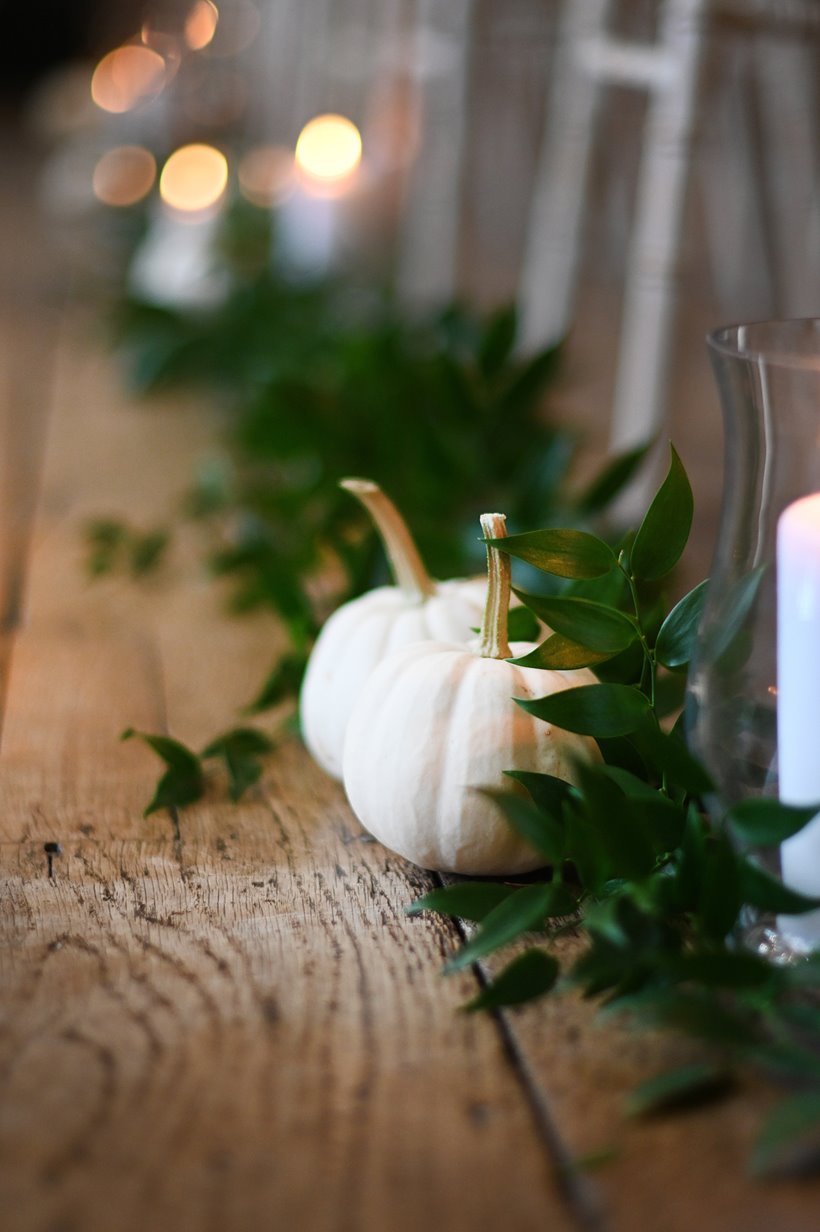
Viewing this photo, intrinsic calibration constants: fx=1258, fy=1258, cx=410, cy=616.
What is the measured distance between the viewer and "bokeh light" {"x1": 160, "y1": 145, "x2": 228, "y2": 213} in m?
2.07

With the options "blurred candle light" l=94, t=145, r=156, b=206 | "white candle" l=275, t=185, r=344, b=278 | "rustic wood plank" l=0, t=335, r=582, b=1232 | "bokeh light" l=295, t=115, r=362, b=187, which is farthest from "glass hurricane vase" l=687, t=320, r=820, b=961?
"blurred candle light" l=94, t=145, r=156, b=206

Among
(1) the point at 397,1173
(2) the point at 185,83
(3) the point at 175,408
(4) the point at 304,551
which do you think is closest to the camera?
(1) the point at 397,1173

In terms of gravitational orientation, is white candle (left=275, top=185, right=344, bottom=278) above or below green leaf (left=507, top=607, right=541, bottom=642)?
above

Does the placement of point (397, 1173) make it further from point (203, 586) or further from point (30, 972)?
point (203, 586)

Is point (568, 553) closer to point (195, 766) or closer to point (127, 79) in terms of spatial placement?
point (195, 766)

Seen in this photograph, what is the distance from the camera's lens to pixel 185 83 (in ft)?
6.84

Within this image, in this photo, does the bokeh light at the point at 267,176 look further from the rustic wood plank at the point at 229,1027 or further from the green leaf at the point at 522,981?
the green leaf at the point at 522,981

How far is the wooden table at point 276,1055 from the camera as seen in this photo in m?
0.32

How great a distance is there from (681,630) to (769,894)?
0.12m

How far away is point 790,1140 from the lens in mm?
331

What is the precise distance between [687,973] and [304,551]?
0.57 m

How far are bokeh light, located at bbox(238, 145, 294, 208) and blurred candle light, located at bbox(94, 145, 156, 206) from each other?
0.32 m

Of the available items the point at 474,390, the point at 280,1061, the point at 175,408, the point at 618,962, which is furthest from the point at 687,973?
the point at 175,408

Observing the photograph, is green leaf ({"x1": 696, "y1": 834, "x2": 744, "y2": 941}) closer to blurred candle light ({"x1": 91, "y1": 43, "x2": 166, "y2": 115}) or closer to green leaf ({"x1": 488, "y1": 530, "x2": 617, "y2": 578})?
green leaf ({"x1": 488, "y1": 530, "x2": 617, "y2": 578})
